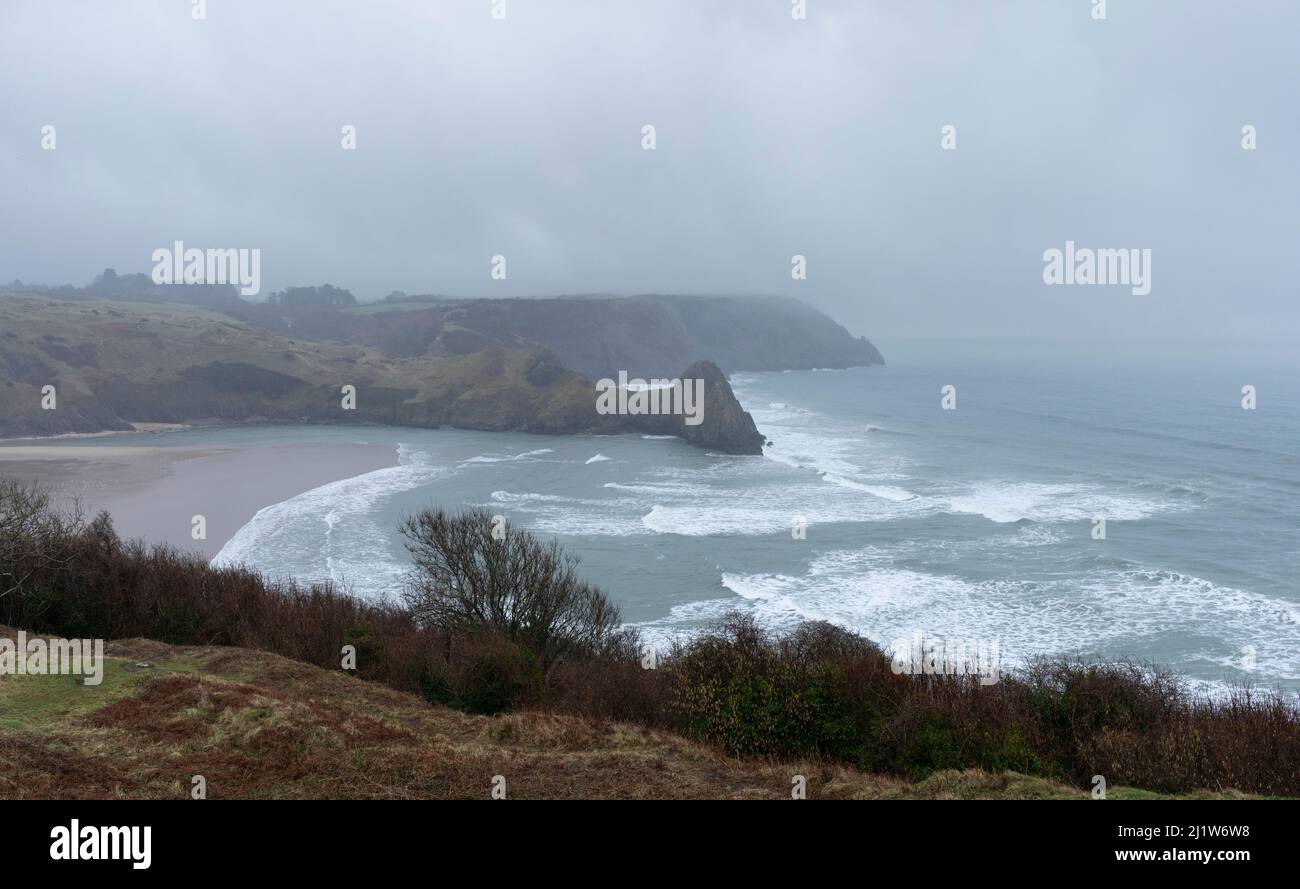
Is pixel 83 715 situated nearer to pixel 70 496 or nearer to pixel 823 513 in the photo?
pixel 823 513

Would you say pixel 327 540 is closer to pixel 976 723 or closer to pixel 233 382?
pixel 976 723

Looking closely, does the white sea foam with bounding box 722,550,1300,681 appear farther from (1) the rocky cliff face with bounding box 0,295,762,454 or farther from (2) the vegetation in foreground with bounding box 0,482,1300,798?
(1) the rocky cliff face with bounding box 0,295,762,454

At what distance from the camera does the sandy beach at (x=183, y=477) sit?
50.8 meters

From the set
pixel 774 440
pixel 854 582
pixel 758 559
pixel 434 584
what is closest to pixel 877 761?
pixel 434 584

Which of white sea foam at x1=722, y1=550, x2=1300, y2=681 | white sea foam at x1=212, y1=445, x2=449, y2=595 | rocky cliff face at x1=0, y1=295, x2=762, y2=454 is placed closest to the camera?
white sea foam at x1=722, y1=550, x2=1300, y2=681

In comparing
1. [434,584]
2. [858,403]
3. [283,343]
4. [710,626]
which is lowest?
[710,626]

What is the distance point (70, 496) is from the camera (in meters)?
57.2

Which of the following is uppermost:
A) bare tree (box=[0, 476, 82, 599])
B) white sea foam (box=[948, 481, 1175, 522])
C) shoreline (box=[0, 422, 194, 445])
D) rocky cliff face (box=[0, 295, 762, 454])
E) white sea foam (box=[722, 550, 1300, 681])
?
rocky cliff face (box=[0, 295, 762, 454])

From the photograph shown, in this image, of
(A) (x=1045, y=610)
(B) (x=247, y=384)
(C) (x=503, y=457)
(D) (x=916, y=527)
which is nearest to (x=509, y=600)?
(A) (x=1045, y=610)

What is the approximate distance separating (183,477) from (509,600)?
52257mm

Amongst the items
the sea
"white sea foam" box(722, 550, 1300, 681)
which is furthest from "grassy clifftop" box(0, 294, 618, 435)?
"white sea foam" box(722, 550, 1300, 681)

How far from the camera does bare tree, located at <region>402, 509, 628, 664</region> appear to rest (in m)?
25.4

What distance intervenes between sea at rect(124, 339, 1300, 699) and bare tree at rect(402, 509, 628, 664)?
6533mm
